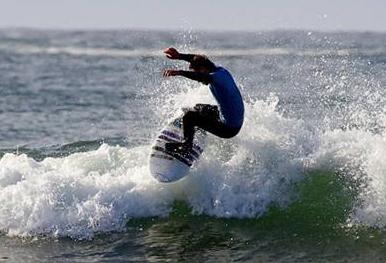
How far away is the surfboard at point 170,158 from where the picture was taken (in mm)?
13312

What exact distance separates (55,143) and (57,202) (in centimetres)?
714

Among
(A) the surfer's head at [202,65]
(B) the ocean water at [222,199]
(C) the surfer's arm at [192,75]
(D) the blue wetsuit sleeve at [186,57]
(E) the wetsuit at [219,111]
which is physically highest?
(D) the blue wetsuit sleeve at [186,57]

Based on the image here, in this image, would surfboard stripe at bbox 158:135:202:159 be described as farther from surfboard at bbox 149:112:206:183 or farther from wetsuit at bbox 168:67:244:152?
wetsuit at bbox 168:67:244:152

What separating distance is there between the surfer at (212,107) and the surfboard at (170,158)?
99 millimetres

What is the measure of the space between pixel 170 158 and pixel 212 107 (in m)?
1.07

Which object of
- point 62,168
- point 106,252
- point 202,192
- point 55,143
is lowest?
point 106,252

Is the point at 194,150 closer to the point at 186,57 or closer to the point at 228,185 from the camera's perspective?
the point at 228,185

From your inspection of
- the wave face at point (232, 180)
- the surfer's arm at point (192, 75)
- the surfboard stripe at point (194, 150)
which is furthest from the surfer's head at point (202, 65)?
the wave face at point (232, 180)

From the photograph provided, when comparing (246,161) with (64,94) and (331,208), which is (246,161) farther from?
(64,94)

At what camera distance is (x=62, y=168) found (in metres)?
15.2

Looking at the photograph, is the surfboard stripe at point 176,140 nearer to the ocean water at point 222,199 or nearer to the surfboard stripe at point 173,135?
the surfboard stripe at point 173,135

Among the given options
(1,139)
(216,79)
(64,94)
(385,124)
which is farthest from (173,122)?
(64,94)

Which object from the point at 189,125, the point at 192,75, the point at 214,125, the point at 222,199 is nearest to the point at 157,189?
the point at 222,199

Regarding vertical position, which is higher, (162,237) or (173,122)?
(173,122)
